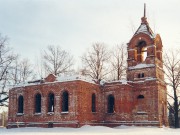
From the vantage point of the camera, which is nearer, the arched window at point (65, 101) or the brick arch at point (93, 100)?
the arched window at point (65, 101)

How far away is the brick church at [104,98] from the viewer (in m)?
31.6

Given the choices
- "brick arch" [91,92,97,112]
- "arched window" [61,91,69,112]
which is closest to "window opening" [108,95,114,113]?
"brick arch" [91,92,97,112]

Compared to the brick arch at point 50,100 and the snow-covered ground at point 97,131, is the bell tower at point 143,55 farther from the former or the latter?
the brick arch at point 50,100

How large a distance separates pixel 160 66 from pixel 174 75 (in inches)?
228


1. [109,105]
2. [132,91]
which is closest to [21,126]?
[109,105]

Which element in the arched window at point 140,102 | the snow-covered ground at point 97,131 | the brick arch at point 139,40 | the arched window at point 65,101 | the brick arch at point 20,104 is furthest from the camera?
the brick arch at point 20,104

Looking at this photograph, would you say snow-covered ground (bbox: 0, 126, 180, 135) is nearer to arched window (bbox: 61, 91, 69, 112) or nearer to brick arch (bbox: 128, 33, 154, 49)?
arched window (bbox: 61, 91, 69, 112)

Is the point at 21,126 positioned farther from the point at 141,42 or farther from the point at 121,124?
the point at 141,42

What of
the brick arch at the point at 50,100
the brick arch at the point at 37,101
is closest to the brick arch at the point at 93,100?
the brick arch at the point at 50,100

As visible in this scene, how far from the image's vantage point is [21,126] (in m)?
35.0

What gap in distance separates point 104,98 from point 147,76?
5731mm

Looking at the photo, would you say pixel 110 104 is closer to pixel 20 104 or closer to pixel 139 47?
pixel 139 47

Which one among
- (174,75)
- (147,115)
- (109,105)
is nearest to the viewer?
(147,115)

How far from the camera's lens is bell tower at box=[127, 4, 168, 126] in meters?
32.5
